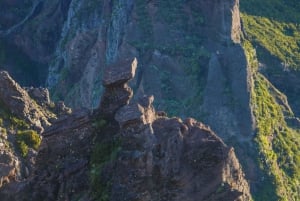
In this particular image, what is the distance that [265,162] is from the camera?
436 feet

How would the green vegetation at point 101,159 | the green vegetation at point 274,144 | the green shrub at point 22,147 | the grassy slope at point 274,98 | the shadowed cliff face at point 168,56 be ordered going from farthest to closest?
1. the shadowed cliff face at point 168,56
2. the grassy slope at point 274,98
3. the green vegetation at point 274,144
4. the green shrub at point 22,147
5. the green vegetation at point 101,159

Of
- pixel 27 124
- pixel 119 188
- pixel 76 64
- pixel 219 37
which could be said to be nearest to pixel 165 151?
pixel 119 188

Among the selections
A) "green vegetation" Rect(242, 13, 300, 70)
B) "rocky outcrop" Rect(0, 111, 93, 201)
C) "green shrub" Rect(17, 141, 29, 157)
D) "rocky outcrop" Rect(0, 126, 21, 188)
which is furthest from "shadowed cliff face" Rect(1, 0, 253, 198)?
"rocky outcrop" Rect(0, 111, 93, 201)

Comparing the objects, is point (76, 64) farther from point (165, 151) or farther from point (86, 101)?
point (165, 151)

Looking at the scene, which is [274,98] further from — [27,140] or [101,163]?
[101,163]

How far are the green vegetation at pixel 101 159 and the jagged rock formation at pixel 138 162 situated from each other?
4.6 inches

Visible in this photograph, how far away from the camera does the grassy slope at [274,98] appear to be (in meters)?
133

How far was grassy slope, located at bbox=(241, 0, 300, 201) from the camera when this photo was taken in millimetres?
133125

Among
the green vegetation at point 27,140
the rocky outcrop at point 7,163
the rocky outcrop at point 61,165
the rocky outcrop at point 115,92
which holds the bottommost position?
the green vegetation at point 27,140

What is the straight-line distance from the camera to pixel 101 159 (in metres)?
67.1

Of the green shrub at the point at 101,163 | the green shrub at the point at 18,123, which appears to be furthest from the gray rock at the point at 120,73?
the green shrub at the point at 18,123

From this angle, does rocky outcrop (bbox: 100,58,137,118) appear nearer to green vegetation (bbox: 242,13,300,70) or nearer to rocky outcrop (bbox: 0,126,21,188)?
rocky outcrop (bbox: 0,126,21,188)

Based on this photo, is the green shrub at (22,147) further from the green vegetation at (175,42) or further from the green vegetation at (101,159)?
the green vegetation at (175,42)

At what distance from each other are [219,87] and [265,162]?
13.8 meters
